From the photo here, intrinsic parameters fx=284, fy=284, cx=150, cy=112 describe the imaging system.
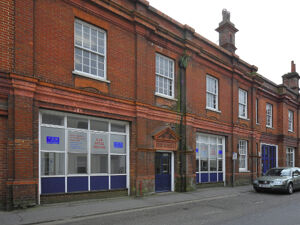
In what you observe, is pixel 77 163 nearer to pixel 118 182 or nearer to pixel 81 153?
pixel 81 153

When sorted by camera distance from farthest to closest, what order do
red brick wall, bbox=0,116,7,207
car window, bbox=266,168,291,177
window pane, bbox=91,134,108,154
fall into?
1. car window, bbox=266,168,291,177
2. window pane, bbox=91,134,108,154
3. red brick wall, bbox=0,116,7,207

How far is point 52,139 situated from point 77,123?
1184 millimetres

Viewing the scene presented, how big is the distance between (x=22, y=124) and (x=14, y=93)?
1004 mm

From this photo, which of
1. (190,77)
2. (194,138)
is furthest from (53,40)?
(194,138)

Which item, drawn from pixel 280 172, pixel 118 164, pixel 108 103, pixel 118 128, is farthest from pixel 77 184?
pixel 280 172

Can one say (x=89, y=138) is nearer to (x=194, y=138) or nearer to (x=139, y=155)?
(x=139, y=155)

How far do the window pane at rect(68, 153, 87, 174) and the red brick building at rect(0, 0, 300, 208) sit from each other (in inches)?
1.5

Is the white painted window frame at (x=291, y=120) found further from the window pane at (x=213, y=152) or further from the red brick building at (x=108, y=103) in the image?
the window pane at (x=213, y=152)

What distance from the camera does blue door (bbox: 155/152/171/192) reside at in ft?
44.8

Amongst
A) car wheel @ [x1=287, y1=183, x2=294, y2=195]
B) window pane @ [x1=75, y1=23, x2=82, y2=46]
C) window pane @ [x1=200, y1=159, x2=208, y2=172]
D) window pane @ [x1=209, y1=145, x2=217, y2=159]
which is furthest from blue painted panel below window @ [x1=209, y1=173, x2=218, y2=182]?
window pane @ [x1=75, y1=23, x2=82, y2=46]

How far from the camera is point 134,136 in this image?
12469mm

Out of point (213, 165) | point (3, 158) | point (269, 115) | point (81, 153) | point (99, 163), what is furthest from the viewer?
point (269, 115)

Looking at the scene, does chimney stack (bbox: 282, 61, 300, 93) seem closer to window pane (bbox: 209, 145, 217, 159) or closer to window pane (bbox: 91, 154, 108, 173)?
window pane (bbox: 209, 145, 217, 159)

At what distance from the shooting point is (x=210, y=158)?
17.2 metres
